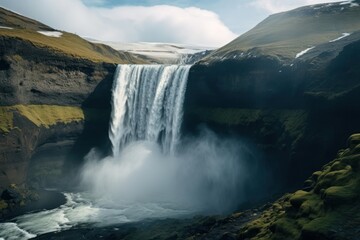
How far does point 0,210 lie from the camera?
68562 mm

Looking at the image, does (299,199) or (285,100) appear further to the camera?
(285,100)

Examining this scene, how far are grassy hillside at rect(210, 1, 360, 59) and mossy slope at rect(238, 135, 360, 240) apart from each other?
4772cm

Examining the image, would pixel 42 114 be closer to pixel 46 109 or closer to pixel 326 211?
pixel 46 109

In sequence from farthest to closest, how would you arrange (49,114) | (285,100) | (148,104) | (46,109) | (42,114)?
(148,104) < (46,109) < (49,114) < (42,114) < (285,100)

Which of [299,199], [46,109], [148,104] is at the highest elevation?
[148,104]

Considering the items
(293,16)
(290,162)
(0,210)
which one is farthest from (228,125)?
(293,16)

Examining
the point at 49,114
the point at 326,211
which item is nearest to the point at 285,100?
the point at 326,211

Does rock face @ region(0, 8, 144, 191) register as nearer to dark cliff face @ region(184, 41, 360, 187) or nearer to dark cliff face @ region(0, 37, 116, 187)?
dark cliff face @ region(0, 37, 116, 187)

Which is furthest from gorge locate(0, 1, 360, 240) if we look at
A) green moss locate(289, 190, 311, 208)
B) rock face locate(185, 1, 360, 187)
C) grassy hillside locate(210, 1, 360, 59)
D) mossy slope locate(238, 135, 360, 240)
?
grassy hillside locate(210, 1, 360, 59)

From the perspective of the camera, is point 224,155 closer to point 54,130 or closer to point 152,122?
point 152,122

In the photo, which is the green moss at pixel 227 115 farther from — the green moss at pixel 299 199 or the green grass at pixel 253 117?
the green moss at pixel 299 199

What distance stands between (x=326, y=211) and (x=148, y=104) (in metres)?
68.0

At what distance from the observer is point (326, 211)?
3189cm

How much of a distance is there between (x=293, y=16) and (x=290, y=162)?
100m
